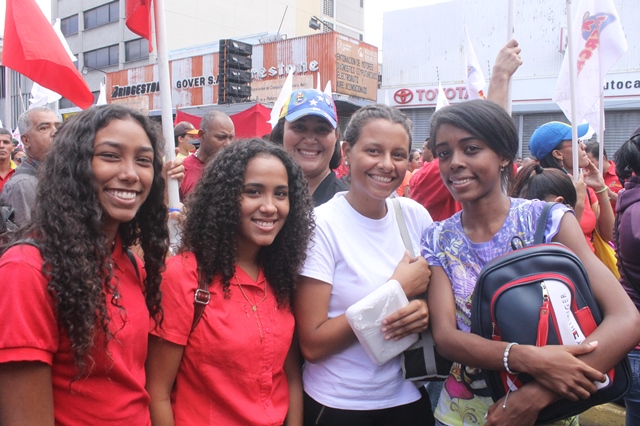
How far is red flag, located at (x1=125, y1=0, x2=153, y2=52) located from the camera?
3191 mm

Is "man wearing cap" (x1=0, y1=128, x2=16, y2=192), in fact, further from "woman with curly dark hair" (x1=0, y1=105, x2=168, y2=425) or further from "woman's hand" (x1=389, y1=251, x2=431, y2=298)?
"woman's hand" (x1=389, y1=251, x2=431, y2=298)

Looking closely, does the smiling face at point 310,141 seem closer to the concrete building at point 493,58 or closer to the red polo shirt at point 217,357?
the red polo shirt at point 217,357

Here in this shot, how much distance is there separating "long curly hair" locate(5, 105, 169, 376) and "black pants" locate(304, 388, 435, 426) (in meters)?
0.75

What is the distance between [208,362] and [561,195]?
247cm

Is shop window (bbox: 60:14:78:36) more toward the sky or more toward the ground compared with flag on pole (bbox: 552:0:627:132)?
more toward the sky

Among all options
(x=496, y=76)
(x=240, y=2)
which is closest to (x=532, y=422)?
(x=496, y=76)

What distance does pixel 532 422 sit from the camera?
1.64m

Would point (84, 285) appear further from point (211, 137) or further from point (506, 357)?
point (211, 137)

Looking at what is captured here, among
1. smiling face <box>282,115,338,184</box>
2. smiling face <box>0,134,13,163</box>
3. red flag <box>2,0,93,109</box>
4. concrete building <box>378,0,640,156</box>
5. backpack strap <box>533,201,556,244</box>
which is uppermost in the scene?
concrete building <box>378,0,640,156</box>

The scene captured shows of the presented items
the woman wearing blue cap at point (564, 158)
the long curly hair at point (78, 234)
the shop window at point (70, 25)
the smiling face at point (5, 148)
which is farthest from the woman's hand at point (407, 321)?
the shop window at point (70, 25)

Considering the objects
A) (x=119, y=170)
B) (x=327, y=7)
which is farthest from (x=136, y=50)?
(x=119, y=170)

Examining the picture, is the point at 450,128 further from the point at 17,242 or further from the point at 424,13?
the point at 424,13

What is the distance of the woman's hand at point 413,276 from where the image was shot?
6.45 feet

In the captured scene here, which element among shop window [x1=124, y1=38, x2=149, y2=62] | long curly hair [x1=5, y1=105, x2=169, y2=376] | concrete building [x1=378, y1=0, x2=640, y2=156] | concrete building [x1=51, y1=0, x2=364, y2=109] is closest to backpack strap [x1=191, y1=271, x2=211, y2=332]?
long curly hair [x1=5, y1=105, x2=169, y2=376]
